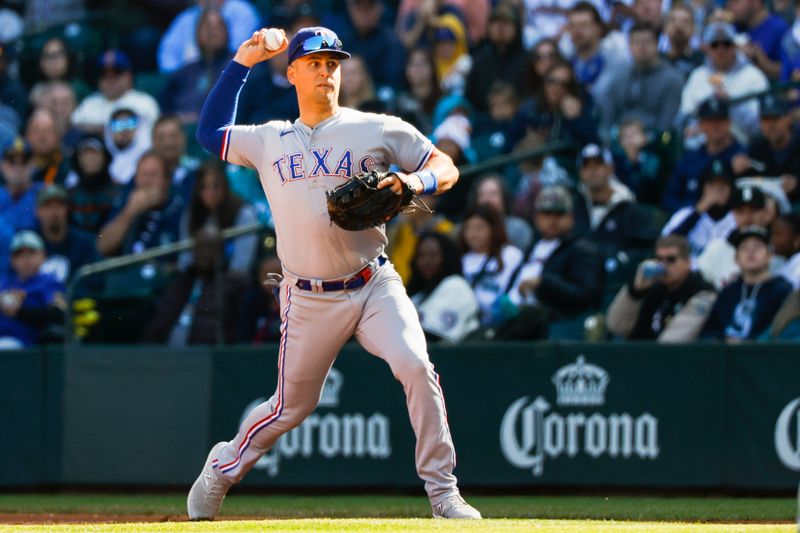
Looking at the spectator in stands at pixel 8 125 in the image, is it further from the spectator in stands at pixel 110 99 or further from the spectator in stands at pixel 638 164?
the spectator in stands at pixel 638 164

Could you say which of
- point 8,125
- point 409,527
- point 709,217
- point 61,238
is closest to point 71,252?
point 61,238

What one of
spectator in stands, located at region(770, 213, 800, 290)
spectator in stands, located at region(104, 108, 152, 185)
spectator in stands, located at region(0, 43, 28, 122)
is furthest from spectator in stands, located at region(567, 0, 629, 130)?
spectator in stands, located at region(0, 43, 28, 122)

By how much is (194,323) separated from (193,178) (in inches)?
62.5

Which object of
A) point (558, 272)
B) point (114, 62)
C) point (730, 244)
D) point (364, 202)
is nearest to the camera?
point (364, 202)

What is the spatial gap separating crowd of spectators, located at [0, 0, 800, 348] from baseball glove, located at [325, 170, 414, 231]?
13.1 feet

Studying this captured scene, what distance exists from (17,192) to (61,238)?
0.98 meters

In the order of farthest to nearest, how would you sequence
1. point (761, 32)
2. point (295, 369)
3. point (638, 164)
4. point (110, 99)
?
point (110, 99)
point (761, 32)
point (638, 164)
point (295, 369)

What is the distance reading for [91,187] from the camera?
1227 cm

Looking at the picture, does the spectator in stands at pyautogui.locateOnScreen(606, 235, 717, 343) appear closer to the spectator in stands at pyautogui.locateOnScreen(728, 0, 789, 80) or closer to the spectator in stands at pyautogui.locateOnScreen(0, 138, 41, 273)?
the spectator in stands at pyautogui.locateOnScreen(728, 0, 789, 80)

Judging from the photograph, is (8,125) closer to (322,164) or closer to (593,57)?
(593,57)

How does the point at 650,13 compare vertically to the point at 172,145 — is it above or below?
above

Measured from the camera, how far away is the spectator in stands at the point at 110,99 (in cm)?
1306

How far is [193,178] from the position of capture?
11727 millimetres

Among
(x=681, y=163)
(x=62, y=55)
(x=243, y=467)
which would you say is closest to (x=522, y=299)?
(x=681, y=163)
